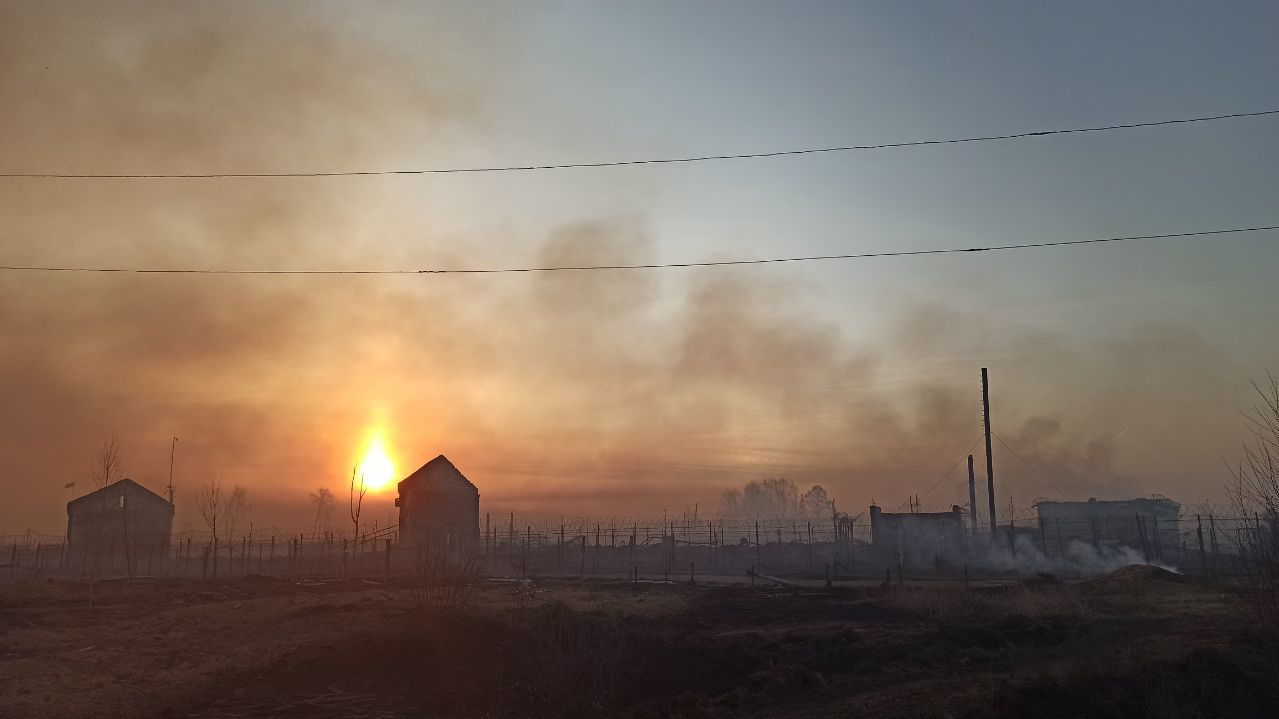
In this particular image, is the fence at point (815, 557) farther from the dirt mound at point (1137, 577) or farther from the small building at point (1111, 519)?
the dirt mound at point (1137, 577)

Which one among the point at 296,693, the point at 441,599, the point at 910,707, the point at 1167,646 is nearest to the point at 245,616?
the point at 441,599

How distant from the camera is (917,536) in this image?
6606cm

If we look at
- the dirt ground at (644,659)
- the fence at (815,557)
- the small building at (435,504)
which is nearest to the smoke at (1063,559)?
the fence at (815,557)

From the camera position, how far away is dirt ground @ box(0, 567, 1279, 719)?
1547cm

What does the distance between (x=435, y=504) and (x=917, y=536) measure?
1440 inches

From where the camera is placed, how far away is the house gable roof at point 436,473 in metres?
66.7

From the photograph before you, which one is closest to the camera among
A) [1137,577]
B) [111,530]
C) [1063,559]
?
[1137,577]

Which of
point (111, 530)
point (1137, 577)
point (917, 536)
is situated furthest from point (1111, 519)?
point (111, 530)

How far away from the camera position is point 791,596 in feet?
129

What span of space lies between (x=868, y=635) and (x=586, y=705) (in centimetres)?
1141

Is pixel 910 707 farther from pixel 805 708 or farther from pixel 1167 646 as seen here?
pixel 1167 646

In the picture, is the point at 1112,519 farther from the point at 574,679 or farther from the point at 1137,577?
the point at 574,679

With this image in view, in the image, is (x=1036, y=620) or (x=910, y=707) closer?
(x=910, y=707)

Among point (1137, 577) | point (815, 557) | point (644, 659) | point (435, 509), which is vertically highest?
point (435, 509)
